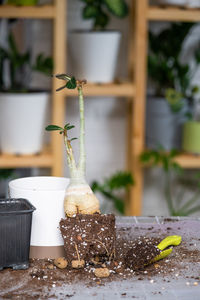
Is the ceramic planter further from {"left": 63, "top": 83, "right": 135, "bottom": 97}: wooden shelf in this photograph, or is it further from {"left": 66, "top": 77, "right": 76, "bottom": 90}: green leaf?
{"left": 66, "top": 77, "right": 76, "bottom": 90}: green leaf

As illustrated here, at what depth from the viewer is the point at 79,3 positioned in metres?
2.93

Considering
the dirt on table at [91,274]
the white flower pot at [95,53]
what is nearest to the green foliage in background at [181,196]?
the white flower pot at [95,53]

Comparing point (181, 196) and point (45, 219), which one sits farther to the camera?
point (181, 196)

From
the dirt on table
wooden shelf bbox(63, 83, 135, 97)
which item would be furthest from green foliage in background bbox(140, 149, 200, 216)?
the dirt on table

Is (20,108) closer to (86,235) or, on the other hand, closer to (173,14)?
(173,14)

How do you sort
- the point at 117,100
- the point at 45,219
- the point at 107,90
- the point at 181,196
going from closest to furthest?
the point at 45,219 < the point at 107,90 < the point at 117,100 < the point at 181,196

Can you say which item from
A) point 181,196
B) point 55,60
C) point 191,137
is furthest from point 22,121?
point 181,196

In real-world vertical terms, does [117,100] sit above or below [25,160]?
above

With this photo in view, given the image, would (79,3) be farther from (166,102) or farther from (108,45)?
(166,102)

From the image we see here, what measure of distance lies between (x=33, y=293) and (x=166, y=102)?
1.76 metres

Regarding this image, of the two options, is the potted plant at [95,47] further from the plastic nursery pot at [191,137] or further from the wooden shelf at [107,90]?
the plastic nursery pot at [191,137]

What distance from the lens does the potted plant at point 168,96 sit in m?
2.71

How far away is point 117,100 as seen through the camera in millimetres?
3035

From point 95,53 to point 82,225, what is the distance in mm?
1550
